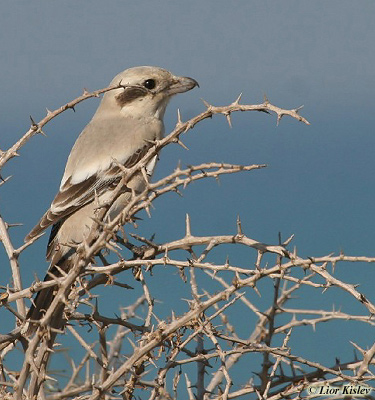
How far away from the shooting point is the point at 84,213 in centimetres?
348

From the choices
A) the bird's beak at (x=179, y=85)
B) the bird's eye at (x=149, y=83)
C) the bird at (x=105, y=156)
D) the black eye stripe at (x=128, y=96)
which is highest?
the bird's beak at (x=179, y=85)

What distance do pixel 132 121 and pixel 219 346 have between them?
2.42 meters

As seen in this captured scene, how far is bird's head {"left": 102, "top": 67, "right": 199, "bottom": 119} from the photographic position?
4.37 m

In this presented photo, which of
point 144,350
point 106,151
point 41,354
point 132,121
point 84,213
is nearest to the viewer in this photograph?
point 144,350

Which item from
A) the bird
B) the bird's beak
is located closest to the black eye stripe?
the bird

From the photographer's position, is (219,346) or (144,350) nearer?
(144,350)

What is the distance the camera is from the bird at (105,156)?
322 centimetres

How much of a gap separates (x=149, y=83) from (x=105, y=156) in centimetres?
86

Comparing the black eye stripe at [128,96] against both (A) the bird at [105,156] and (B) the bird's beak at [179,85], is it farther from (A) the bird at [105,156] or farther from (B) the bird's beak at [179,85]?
(B) the bird's beak at [179,85]

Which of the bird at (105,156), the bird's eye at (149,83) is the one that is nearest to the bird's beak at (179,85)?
the bird at (105,156)

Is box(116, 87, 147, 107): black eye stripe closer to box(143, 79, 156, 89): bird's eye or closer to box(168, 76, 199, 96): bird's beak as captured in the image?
box(143, 79, 156, 89): bird's eye

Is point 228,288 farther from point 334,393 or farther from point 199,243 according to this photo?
point 334,393

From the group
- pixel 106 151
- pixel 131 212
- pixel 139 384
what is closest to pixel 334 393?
pixel 139 384

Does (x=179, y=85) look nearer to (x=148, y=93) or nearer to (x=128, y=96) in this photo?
(x=148, y=93)
